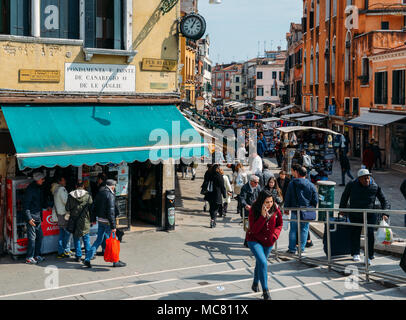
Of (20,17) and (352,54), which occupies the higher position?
(352,54)

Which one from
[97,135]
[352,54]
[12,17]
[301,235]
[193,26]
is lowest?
[301,235]

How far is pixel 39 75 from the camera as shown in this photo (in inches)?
431

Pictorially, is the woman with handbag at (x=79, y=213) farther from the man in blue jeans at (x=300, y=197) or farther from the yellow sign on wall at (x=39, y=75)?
the man in blue jeans at (x=300, y=197)

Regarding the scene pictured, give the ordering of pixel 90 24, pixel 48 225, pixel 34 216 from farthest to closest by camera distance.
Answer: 1. pixel 90 24
2. pixel 48 225
3. pixel 34 216

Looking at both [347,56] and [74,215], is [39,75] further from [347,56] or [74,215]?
[347,56]

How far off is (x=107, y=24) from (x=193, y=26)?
201 centimetres

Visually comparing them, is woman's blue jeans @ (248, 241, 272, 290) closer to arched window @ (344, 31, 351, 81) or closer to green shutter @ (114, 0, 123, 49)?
green shutter @ (114, 0, 123, 49)

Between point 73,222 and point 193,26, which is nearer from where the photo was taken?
point 73,222

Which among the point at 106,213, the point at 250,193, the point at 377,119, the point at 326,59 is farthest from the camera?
the point at 326,59

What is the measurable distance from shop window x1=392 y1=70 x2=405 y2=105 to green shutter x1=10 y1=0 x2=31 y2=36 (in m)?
19.8

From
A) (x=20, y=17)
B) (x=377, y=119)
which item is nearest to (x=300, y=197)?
(x=20, y=17)

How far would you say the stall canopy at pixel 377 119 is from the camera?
2522 cm
